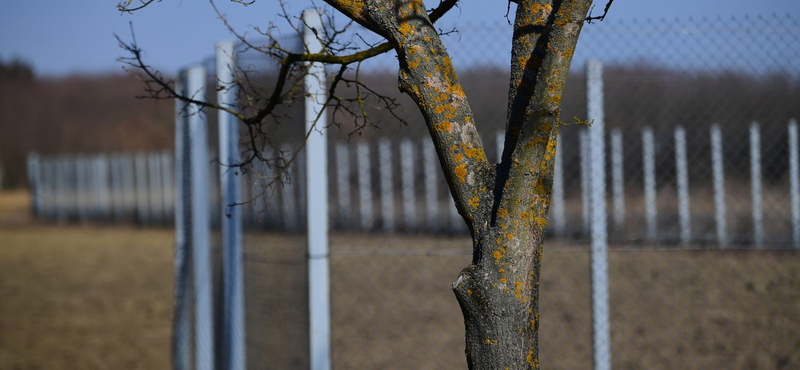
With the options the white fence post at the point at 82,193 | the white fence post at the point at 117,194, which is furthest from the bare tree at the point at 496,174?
the white fence post at the point at 82,193

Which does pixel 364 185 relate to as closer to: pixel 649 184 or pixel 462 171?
pixel 649 184

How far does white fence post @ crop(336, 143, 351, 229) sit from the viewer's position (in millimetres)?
14891

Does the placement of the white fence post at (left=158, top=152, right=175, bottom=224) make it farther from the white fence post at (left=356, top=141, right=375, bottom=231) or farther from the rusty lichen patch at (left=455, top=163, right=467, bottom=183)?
the rusty lichen patch at (left=455, top=163, right=467, bottom=183)

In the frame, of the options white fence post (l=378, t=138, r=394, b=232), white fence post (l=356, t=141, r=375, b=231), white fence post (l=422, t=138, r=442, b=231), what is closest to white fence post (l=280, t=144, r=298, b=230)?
white fence post (l=422, t=138, r=442, b=231)

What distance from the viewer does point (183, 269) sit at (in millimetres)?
5281

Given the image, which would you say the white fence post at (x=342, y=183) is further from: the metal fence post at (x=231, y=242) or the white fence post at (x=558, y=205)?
the metal fence post at (x=231, y=242)

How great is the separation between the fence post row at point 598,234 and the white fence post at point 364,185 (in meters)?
10.9

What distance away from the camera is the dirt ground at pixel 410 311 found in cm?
439

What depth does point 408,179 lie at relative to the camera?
15.1m

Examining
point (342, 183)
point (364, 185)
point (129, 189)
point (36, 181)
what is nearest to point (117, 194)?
point (129, 189)

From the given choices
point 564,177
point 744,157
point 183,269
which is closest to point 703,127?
point 744,157

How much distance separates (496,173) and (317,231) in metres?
1.75

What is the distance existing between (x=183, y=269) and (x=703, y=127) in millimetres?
10378

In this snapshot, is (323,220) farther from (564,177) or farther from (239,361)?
(564,177)
